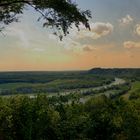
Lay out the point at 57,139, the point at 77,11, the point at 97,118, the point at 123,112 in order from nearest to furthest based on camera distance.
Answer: the point at 77,11
the point at 57,139
the point at 97,118
the point at 123,112

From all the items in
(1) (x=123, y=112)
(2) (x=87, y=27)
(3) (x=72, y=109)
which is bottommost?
(1) (x=123, y=112)

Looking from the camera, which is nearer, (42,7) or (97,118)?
(42,7)

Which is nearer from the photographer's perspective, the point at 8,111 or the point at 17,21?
the point at 8,111

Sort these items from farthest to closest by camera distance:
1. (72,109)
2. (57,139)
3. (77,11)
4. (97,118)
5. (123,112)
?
(123,112)
(97,118)
(72,109)
(57,139)
(77,11)

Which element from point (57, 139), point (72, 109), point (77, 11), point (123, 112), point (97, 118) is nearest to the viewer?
point (77, 11)

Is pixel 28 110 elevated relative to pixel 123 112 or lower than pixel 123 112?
elevated

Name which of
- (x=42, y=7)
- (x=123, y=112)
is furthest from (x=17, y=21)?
(x=123, y=112)

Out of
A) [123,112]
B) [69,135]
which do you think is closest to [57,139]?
[69,135]

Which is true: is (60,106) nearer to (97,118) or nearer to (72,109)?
(72,109)

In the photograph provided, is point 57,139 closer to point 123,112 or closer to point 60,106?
point 60,106
